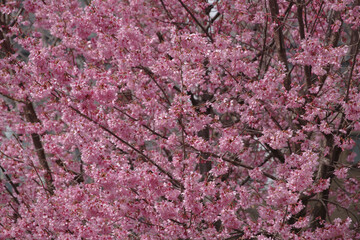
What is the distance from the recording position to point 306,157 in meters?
5.50

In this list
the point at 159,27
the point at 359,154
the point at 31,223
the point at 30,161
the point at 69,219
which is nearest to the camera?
the point at 69,219

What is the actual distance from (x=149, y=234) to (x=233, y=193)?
1.34 m

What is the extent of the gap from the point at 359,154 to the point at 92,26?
10.7 meters

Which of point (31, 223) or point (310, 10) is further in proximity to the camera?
point (310, 10)

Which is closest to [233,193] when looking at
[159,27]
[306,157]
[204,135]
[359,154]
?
[306,157]

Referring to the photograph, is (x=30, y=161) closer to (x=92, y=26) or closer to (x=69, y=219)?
(x=69, y=219)

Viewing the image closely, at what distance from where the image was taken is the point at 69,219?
609 centimetres

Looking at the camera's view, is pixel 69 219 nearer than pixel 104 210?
No

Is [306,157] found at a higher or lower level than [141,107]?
lower

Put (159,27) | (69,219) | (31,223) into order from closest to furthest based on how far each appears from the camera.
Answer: (69,219) → (31,223) → (159,27)

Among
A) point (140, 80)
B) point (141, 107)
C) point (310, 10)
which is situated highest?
point (310, 10)

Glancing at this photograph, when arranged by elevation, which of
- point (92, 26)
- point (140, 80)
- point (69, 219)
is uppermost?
point (92, 26)

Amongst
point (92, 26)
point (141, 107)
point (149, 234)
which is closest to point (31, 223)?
point (149, 234)

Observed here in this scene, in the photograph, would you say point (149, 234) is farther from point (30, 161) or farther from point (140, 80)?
point (30, 161)
